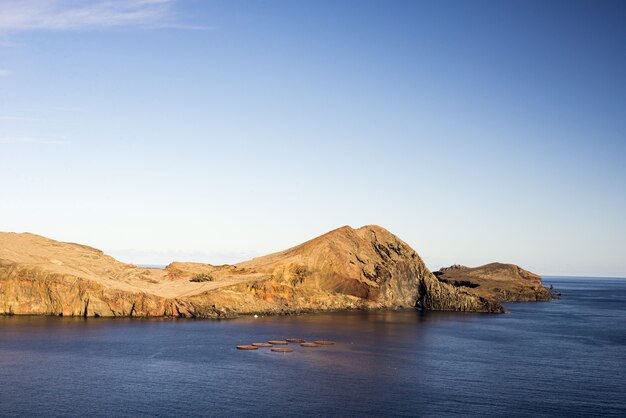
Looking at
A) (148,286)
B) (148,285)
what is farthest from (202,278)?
(148,286)

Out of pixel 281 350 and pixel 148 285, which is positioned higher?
pixel 148 285

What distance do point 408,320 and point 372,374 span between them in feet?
270

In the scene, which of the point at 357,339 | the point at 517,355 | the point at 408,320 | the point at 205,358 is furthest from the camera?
the point at 408,320

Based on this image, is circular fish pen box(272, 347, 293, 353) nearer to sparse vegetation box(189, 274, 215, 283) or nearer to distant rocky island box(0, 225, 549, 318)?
distant rocky island box(0, 225, 549, 318)

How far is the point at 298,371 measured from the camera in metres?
96.7

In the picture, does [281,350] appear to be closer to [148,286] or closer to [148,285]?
[148,286]

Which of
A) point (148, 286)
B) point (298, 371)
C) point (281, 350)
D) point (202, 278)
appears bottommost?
point (298, 371)

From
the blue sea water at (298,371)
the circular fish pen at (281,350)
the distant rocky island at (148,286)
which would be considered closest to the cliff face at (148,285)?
the distant rocky island at (148,286)

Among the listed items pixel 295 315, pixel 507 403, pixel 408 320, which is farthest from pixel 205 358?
pixel 408 320

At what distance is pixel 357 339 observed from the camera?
132750 millimetres

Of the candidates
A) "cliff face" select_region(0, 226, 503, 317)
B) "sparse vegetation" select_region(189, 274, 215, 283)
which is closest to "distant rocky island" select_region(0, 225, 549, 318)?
"cliff face" select_region(0, 226, 503, 317)

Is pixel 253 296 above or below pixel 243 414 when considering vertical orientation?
above

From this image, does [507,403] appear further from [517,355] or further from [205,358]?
[205,358]

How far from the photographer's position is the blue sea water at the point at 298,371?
76.0 metres
